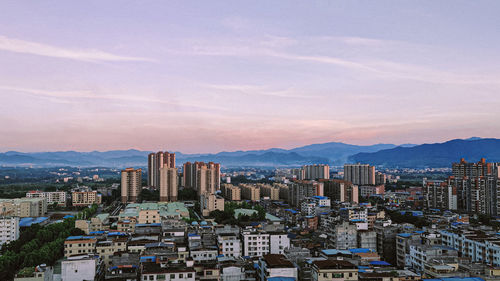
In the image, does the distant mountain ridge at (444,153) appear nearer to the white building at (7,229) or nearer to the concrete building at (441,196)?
the concrete building at (441,196)

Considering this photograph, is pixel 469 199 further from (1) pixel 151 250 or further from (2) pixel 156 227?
(1) pixel 151 250

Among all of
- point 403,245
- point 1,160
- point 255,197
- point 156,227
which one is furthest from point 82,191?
point 1,160

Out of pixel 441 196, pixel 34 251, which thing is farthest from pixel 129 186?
pixel 441 196

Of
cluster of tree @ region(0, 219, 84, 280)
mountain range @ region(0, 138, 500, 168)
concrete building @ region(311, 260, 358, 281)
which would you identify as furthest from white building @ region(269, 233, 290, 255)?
mountain range @ region(0, 138, 500, 168)

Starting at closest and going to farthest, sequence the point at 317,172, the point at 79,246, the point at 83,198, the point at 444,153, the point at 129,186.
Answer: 1. the point at 79,246
2. the point at 83,198
3. the point at 129,186
4. the point at 317,172
5. the point at 444,153

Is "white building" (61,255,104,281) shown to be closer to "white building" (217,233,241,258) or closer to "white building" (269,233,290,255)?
"white building" (217,233,241,258)

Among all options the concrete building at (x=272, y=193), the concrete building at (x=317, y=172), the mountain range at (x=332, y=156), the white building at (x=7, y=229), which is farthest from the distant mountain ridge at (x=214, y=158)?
the white building at (x=7, y=229)

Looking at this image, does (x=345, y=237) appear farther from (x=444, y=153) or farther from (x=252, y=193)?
(x=444, y=153)
